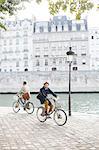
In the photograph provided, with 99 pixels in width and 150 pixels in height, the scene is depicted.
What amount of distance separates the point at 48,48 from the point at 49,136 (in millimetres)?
80288

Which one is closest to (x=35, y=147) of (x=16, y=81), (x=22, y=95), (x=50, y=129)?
(x=50, y=129)

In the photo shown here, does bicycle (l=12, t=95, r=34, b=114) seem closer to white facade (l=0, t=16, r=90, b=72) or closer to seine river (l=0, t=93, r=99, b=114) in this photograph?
seine river (l=0, t=93, r=99, b=114)

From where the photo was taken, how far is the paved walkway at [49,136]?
9.55m

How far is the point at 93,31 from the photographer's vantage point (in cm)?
9662

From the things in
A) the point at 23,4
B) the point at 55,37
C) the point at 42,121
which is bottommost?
the point at 42,121

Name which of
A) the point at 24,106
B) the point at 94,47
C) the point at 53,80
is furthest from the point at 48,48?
the point at 24,106

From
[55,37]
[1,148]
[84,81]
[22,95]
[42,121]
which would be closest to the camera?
[1,148]

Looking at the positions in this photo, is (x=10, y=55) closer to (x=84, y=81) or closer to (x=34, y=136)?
(x=84, y=81)

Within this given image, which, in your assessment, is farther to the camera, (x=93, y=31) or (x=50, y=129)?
(x=93, y=31)

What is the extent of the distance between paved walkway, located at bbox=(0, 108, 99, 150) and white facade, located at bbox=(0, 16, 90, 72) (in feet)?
249

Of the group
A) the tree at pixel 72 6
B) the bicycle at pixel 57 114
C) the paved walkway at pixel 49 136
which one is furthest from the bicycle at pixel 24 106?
the tree at pixel 72 6

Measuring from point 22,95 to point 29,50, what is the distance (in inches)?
2813

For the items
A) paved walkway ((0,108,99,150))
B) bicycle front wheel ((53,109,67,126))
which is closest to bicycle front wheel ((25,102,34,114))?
paved walkway ((0,108,99,150))

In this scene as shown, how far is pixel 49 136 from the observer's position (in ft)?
36.8
